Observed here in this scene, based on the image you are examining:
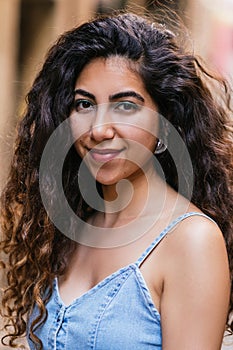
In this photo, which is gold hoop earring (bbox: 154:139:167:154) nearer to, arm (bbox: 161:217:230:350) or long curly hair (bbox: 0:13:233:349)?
long curly hair (bbox: 0:13:233:349)

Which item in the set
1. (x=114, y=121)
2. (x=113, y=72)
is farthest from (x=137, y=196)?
(x=113, y=72)

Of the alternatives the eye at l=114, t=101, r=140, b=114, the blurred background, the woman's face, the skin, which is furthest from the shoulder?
the blurred background

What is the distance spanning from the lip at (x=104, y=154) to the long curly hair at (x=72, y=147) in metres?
0.24

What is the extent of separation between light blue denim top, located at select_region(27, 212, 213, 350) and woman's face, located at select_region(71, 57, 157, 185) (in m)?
0.27

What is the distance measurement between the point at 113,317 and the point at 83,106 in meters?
0.74

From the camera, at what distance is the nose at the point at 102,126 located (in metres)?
2.84

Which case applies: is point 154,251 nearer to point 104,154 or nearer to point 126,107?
point 104,154

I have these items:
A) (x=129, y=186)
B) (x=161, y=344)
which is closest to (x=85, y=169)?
(x=129, y=186)

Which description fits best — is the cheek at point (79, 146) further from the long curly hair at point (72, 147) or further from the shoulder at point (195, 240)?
the shoulder at point (195, 240)

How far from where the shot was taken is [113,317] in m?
2.79

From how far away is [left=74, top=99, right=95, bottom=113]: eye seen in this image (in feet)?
9.65

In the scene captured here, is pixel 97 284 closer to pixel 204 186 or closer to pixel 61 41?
pixel 204 186

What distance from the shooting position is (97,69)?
296 cm

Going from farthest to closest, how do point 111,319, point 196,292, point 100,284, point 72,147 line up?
point 72,147
point 100,284
point 111,319
point 196,292
